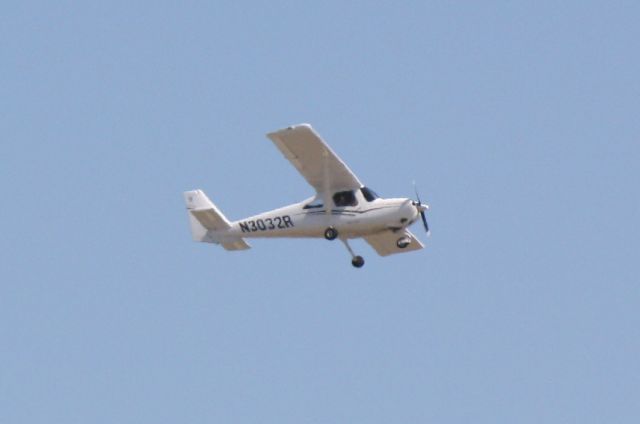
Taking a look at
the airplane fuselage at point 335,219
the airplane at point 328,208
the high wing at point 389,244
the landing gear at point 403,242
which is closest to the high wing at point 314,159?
the airplane at point 328,208

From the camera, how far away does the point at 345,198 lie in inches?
1818

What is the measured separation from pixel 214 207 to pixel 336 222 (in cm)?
480

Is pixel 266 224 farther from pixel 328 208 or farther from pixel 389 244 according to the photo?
pixel 389 244

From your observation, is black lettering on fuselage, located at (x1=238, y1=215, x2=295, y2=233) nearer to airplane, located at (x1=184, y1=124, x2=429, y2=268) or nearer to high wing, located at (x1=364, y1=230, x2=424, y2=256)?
airplane, located at (x1=184, y1=124, x2=429, y2=268)

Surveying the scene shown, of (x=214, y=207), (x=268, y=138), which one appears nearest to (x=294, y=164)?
(x=268, y=138)

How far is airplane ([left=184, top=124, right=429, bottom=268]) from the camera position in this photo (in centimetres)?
4547

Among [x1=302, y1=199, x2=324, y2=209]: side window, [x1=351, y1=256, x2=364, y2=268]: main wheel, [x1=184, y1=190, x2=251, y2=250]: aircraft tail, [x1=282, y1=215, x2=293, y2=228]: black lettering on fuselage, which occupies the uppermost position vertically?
[x1=184, y1=190, x2=251, y2=250]: aircraft tail

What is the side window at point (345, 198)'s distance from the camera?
151 ft

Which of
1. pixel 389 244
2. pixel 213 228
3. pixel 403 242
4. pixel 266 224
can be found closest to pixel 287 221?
pixel 266 224

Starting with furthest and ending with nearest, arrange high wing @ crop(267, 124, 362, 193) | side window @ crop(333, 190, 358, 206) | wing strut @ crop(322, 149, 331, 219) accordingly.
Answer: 1. wing strut @ crop(322, 149, 331, 219)
2. side window @ crop(333, 190, 358, 206)
3. high wing @ crop(267, 124, 362, 193)

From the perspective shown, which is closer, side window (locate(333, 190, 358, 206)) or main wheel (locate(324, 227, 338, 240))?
main wheel (locate(324, 227, 338, 240))

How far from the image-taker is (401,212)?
4525 centimetres

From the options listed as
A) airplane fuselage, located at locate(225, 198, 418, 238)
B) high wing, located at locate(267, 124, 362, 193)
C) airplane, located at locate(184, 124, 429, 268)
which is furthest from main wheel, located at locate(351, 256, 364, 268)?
high wing, located at locate(267, 124, 362, 193)

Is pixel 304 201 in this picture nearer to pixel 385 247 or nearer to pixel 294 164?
pixel 294 164
